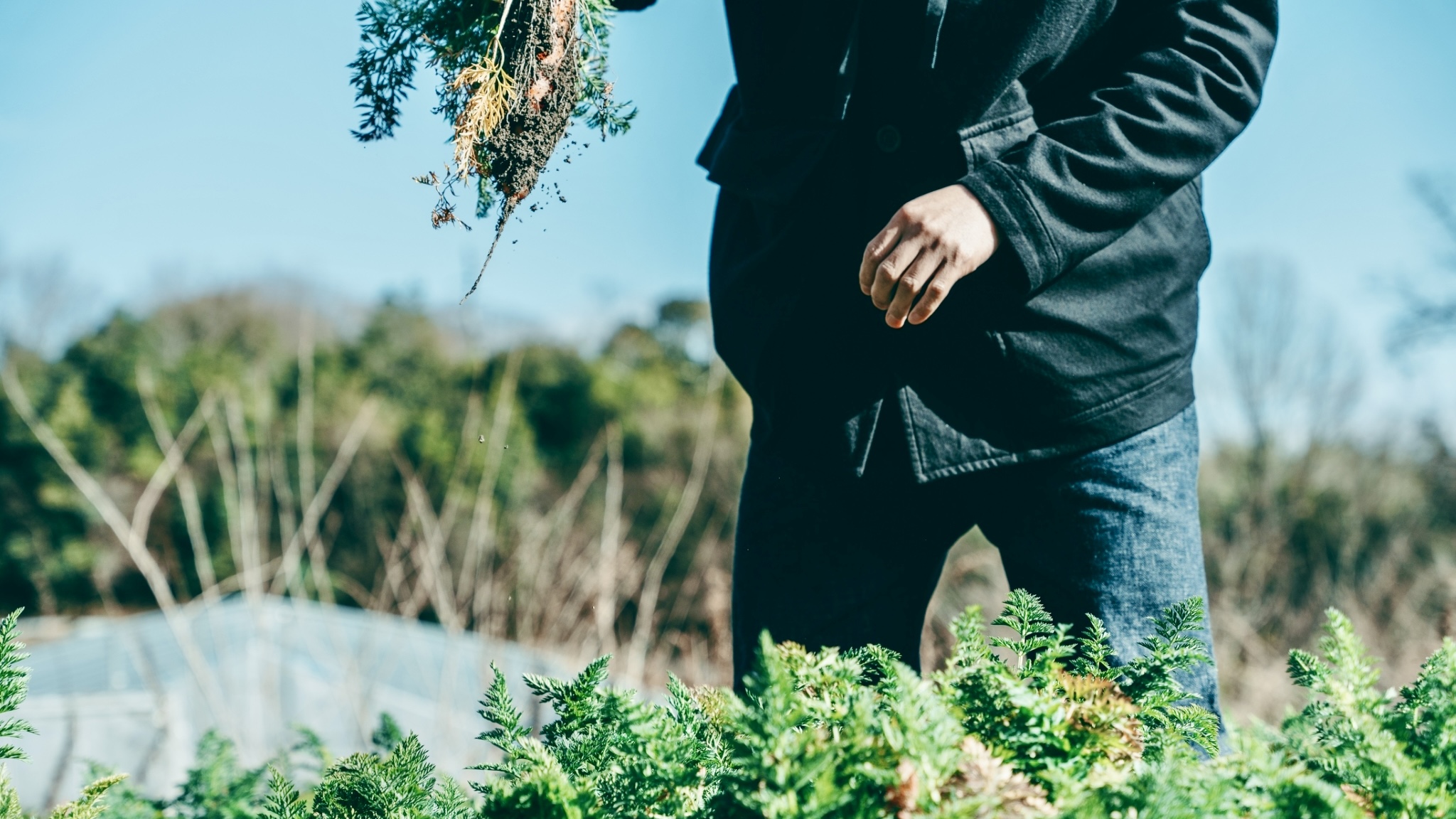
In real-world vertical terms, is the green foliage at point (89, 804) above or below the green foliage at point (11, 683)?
below

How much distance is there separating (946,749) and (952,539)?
2.42 feet

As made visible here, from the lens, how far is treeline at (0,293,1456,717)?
3.71m

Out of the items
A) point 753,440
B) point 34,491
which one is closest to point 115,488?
point 34,491

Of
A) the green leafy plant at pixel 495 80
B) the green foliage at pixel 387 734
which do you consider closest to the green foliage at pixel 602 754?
the green foliage at pixel 387 734

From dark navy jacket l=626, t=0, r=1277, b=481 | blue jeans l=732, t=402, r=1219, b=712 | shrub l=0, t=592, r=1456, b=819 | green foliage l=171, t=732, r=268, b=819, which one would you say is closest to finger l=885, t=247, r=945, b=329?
dark navy jacket l=626, t=0, r=1277, b=481

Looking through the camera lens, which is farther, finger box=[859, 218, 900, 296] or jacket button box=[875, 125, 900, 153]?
jacket button box=[875, 125, 900, 153]

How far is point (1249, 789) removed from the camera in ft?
2.20

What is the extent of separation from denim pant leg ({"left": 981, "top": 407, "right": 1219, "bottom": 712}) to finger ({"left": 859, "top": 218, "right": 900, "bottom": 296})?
0.34m

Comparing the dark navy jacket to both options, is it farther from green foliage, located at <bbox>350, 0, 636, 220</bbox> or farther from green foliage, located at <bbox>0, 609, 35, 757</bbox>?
green foliage, located at <bbox>0, 609, 35, 757</bbox>

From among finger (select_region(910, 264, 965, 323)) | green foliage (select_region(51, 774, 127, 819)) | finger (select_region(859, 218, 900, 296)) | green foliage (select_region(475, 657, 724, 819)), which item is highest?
finger (select_region(859, 218, 900, 296))

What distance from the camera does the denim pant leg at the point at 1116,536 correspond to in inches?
45.3

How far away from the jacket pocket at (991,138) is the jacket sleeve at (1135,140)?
1.3 inches

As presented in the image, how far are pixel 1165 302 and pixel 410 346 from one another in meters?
17.0

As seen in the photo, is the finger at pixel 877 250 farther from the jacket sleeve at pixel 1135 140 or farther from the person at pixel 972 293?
the jacket sleeve at pixel 1135 140
